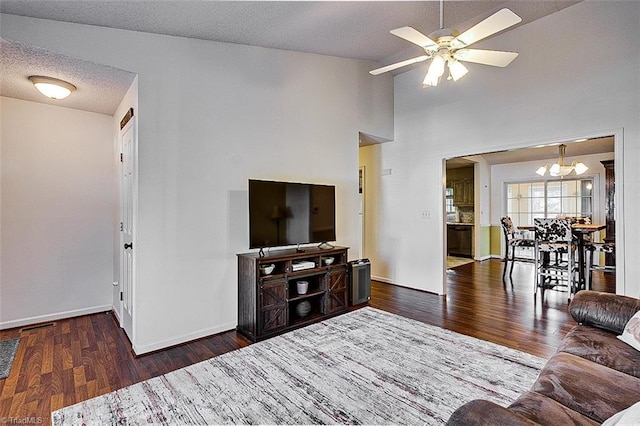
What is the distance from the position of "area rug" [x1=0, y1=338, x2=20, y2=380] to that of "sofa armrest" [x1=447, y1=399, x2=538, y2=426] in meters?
3.20

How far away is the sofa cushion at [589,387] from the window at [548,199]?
733 centimetres

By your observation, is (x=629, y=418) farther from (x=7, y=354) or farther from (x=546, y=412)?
(x=7, y=354)

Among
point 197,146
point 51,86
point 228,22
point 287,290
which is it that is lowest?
point 287,290

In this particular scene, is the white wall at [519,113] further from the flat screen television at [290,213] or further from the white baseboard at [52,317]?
the white baseboard at [52,317]

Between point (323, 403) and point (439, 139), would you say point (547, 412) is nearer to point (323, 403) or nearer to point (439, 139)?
point (323, 403)

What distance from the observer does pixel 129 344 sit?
9.79ft

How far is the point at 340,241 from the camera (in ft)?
14.9

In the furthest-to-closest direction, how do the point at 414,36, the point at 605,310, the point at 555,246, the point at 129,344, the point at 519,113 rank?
the point at 555,246
the point at 519,113
the point at 129,344
the point at 414,36
the point at 605,310

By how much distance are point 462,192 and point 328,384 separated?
24.6ft

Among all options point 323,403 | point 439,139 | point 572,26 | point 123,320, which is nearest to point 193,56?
point 123,320

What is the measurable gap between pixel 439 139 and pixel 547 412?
4249 mm

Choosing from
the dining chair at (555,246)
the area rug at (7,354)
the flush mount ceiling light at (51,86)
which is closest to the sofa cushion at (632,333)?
the dining chair at (555,246)

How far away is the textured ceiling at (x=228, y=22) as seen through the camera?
242cm

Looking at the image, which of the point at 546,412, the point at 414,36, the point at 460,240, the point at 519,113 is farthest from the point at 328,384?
the point at 460,240
